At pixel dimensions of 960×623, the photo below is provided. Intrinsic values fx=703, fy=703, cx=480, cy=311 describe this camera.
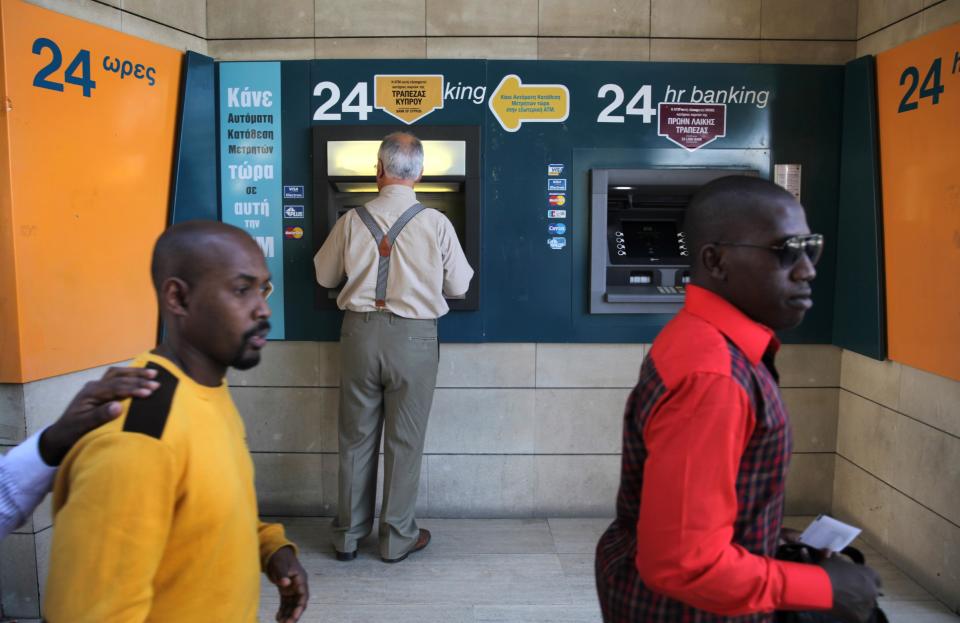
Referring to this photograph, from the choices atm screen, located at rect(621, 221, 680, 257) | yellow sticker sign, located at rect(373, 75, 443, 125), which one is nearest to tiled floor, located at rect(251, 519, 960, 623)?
atm screen, located at rect(621, 221, 680, 257)

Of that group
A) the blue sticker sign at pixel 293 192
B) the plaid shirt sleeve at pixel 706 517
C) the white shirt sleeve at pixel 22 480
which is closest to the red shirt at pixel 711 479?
the plaid shirt sleeve at pixel 706 517

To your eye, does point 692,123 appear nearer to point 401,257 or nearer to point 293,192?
point 401,257

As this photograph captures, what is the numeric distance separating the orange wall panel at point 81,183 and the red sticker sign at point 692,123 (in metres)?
2.53

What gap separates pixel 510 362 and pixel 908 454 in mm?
1953

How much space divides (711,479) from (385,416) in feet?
8.14

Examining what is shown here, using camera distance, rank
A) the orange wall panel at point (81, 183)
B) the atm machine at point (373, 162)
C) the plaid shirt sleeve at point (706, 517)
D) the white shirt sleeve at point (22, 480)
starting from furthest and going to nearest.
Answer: the atm machine at point (373, 162) → the orange wall panel at point (81, 183) → the white shirt sleeve at point (22, 480) → the plaid shirt sleeve at point (706, 517)

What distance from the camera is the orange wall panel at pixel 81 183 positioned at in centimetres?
269

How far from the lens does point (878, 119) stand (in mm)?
3498

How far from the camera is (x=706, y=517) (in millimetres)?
1090

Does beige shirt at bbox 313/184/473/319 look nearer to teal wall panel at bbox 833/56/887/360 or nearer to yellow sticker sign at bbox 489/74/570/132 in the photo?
yellow sticker sign at bbox 489/74/570/132

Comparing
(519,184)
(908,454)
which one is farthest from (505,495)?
(908,454)

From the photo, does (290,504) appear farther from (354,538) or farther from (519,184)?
(519,184)

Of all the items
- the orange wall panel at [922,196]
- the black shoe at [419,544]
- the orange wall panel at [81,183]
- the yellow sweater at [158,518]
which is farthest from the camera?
the black shoe at [419,544]

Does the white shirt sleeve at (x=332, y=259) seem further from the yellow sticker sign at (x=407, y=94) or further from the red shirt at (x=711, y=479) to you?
the red shirt at (x=711, y=479)
